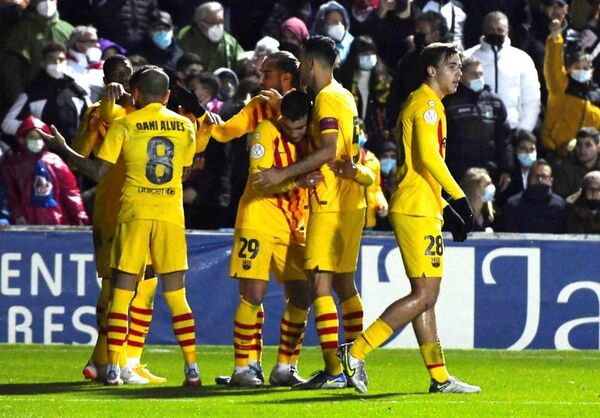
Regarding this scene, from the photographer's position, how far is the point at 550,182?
16656 mm

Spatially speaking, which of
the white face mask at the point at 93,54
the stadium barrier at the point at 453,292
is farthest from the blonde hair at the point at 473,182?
the white face mask at the point at 93,54

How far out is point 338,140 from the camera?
10969 mm

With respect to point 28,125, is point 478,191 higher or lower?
lower

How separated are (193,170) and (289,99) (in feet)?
18.4

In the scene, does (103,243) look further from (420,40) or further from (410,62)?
(420,40)

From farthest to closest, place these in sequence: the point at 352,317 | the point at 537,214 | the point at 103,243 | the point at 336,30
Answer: the point at 336,30 < the point at 537,214 < the point at 103,243 < the point at 352,317

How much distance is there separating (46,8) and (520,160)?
5398 millimetres

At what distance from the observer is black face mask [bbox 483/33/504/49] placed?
1828 cm

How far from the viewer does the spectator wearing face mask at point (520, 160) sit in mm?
17703

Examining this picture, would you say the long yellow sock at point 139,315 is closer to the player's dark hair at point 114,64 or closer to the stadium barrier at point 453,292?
the player's dark hair at point 114,64

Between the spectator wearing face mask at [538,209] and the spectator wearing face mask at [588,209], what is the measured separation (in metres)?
0.21

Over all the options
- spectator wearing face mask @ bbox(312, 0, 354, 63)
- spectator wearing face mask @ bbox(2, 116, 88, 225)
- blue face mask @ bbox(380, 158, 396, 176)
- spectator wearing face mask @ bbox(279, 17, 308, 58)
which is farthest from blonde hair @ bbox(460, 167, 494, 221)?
spectator wearing face mask @ bbox(2, 116, 88, 225)

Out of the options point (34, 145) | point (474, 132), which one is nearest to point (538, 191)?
point (474, 132)

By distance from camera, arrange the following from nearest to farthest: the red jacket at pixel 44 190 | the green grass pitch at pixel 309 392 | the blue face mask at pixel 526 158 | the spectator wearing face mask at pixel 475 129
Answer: the green grass pitch at pixel 309 392 < the red jacket at pixel 44 190 < the spectator wearing face mask at pixel 475 129 < the blue face mask at pixel 526 158
